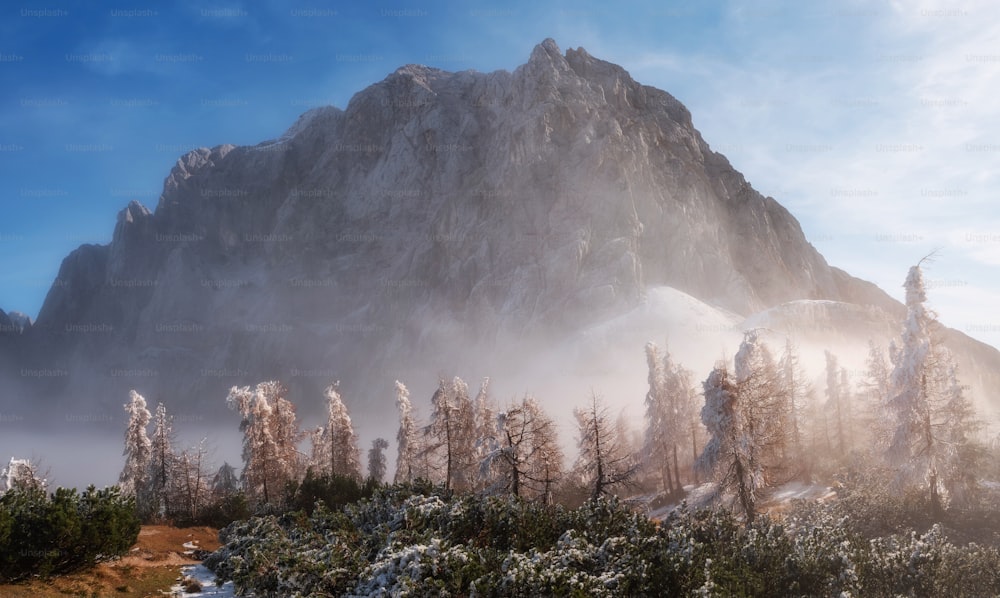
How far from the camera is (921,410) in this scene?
28.5 m

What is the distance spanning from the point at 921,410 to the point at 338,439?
43952 millimetres

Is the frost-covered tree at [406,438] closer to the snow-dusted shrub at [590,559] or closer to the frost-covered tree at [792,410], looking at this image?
the snow-dusted shrub at [590,559]

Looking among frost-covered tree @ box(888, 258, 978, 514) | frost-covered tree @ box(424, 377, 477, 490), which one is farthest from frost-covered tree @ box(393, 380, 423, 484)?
frost-covered tree @ box(888, 258, 978, 514)

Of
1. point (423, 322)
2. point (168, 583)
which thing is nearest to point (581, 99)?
Answer: point (423, 322)

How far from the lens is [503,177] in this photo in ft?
554

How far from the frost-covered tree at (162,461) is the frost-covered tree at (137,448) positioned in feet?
4.21

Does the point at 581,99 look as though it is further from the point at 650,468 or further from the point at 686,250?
the point at 650,468

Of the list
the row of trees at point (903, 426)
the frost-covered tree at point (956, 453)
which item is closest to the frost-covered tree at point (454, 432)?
the row of trees at point (903, 426)

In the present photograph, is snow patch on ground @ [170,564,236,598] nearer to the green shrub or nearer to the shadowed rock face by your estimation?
the green shrub

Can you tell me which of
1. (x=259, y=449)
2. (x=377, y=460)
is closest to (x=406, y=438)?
(x=377, y=460)

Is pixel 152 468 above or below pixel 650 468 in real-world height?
above

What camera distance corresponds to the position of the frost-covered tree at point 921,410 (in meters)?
28.2

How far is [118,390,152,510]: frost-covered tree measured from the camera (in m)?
48.7

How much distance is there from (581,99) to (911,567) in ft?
554
